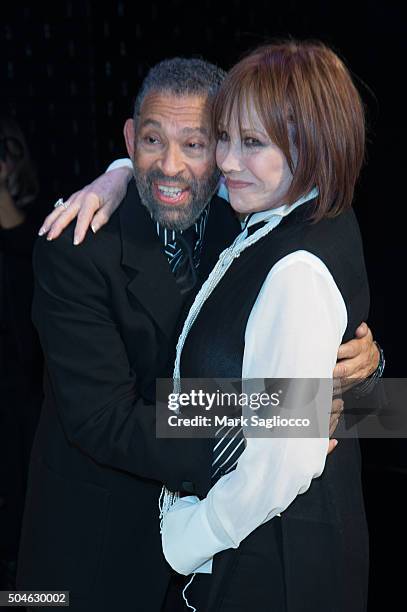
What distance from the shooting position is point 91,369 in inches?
79.1

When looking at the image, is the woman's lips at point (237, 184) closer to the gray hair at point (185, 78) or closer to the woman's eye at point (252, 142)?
the woman's eye at point (252, 142)

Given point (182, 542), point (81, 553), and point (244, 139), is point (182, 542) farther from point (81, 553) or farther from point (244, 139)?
point (244, 139)

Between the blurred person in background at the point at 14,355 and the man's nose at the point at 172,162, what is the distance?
1.36 metres

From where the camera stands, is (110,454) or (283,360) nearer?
(283,360)

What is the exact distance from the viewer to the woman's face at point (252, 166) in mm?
1874

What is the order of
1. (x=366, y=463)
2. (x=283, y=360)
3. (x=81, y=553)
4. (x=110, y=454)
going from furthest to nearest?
(x=366, y=463) → (x=81, y=553) → (x=110, y=454) → (x=283, y=360)

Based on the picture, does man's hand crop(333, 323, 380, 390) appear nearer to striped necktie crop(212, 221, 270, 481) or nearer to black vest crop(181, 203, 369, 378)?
black vest crop(181, 203, 369, 378)

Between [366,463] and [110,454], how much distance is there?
6.35 ft

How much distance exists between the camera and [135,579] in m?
2.12

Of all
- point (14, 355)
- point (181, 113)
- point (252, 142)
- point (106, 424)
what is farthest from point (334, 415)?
point (14, 355)

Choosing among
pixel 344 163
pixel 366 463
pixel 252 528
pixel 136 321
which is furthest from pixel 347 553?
pixel 366 463

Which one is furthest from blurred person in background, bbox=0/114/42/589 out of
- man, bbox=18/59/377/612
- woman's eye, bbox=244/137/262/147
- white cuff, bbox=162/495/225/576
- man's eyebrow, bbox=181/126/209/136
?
woman's eye, bbox=244/137/262/147

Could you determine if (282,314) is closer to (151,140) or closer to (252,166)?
(252,166)

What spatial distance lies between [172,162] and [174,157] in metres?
0.01
